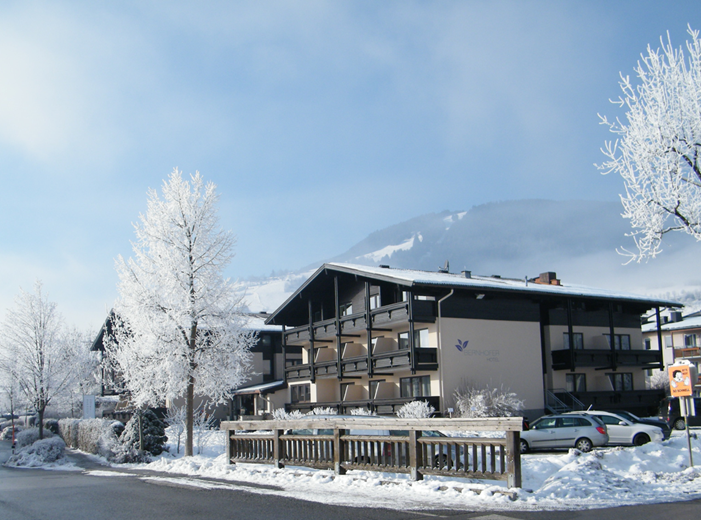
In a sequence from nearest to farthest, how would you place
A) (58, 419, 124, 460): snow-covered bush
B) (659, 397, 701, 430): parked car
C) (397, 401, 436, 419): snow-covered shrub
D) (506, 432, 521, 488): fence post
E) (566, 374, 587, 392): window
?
(506, 432, 521, 488): fence post, (58, 419, 124, 460): snow-covered bush, (397, 401, 436, 419): snow-covered shrub, (659, 397, 701, 430): parked car, (566, 374, 587, 392): window

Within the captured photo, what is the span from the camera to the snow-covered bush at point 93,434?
1008 inches

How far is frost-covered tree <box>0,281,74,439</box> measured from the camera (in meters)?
35.0

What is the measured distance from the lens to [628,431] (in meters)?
22.4

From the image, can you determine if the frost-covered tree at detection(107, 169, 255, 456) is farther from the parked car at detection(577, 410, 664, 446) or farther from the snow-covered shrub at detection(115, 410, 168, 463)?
the parked car at detection(577, 410, 664, 446)

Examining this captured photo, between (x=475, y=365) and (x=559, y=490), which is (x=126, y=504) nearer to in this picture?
(x=559, y=490)

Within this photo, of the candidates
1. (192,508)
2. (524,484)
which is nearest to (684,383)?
(524,484)

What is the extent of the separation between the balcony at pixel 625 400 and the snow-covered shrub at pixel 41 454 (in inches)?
1026

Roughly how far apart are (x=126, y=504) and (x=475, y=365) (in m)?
24.3

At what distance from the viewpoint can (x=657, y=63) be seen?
15172 mm

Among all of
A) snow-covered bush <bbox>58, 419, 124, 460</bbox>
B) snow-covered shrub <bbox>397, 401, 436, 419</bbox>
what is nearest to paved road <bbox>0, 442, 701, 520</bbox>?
snow-covered bush <bbox>58, 419, 124, 460</bbox>

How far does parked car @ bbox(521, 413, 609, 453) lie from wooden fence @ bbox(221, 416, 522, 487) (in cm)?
855

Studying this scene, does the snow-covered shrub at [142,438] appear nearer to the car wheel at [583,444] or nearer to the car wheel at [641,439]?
the car wheel at [583,444]

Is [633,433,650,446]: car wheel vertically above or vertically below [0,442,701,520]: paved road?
below

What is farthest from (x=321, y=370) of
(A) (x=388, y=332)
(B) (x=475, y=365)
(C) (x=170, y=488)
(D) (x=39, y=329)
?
(C) (x=170, y=488)
